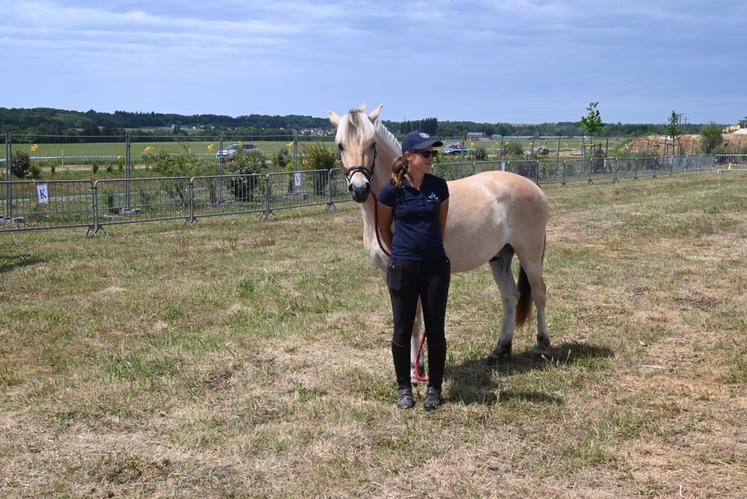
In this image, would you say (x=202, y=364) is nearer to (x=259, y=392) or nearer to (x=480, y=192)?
(x=259, y=392)

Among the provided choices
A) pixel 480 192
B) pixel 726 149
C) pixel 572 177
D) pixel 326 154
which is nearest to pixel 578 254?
pixel 480 192

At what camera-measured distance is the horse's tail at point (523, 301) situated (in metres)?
6.74

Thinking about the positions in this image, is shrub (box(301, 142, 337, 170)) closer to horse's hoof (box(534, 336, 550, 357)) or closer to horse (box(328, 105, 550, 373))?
horse (box(328, 105, 550, 373))

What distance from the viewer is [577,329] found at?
7656mm

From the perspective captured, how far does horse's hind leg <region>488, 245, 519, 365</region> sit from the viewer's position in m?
6.63

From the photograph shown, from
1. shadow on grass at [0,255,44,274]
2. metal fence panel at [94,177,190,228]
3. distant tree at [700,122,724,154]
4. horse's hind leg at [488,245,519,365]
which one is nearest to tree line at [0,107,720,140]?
metal fence panel at [94,177,190,228]

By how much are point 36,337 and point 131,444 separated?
10.2 feet

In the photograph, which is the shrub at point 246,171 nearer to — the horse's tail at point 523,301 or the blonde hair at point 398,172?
the horse's tail at point 523,301

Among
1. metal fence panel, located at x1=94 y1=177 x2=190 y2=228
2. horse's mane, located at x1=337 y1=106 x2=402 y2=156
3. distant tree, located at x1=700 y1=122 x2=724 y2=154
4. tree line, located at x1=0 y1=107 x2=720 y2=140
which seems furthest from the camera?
distant tree, located at x1=700 y1=122 x2=724 y2=154

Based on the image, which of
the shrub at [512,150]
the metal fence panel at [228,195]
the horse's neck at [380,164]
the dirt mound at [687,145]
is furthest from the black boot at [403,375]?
the dirt mound at [687,145]

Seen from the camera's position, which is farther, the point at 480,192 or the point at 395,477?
the point at 480,192

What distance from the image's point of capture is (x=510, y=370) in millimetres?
6340

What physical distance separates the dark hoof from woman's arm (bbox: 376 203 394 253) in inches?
70.0

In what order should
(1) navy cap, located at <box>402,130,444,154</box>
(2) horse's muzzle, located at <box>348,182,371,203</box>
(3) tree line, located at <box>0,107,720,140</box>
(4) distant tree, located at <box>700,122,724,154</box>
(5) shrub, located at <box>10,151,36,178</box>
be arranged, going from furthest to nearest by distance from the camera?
(4) distant tree, located at <box>700,122,724,154</box> → (3) tree line, located at <box>0,107,720,140</box> → (5) shrub, located at <box>10,151,36,178</box> → (1) navy cap, located at <box>402,130,444,154</box> → (2) horse's muzzle, located at <box>348,182,371,203</box>
